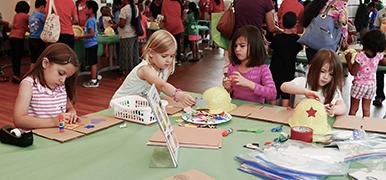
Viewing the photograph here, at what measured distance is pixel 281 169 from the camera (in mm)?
1223

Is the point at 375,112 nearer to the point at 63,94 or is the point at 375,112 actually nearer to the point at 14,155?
the point at 63,94

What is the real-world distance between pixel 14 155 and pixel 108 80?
4.66m

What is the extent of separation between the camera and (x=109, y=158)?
1.35m

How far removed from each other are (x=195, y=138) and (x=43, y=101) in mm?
768

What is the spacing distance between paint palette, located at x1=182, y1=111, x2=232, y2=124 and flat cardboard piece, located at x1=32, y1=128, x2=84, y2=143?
1.62 feet

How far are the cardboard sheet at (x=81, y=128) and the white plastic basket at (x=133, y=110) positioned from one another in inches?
1.8

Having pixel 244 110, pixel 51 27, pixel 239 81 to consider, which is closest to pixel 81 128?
pixel 244 110

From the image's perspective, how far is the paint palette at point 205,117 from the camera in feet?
5.76

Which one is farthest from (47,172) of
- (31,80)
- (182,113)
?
(182,113)

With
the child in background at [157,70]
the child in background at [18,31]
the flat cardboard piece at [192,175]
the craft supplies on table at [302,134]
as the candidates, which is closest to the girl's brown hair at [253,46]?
the child in background at [157,70]

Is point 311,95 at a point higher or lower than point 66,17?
lower

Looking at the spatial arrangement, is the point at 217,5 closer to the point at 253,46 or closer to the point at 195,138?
the point at 253,46

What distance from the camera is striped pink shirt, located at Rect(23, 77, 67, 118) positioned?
5.87 ft

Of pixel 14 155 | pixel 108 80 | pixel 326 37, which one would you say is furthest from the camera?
pixel 108 80
